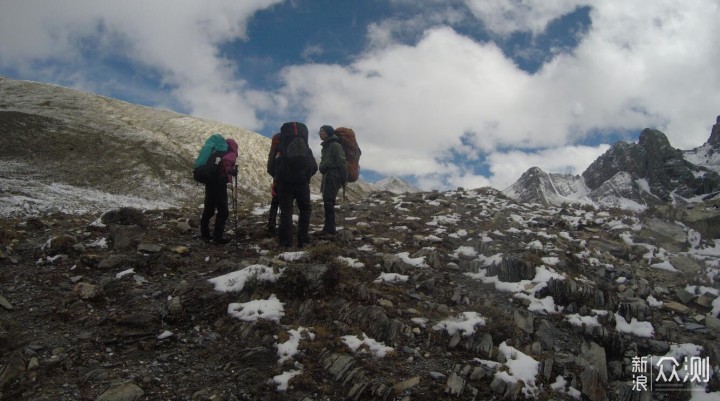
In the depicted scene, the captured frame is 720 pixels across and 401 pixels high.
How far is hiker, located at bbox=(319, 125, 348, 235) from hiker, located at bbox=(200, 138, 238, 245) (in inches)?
106

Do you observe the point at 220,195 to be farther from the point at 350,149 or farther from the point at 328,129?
the point at 350,149

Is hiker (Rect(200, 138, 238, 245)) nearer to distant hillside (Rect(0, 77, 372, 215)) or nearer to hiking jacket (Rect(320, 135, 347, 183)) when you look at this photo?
hiking jacket (Rect(320, 135, 347, 183))

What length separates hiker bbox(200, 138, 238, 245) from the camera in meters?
11.3

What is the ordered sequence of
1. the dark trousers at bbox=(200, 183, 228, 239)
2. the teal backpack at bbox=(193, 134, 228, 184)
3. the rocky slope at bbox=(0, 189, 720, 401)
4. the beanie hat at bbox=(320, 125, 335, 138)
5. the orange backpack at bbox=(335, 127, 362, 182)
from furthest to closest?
the orange backpack at bbox=(335, 127, 362, 182) < the beanie hat at bbox=(320, 125, 335, 138) < the dark trousers at bbox=(200, 183, 228, 239) < the teal backpack at bbox=(193, 134, 228, 184) < the rocky slope at bbox=(0, 189, 720, 401)

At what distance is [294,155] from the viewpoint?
11039 mm

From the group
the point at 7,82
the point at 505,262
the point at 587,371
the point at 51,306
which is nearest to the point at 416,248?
the point at 505,262

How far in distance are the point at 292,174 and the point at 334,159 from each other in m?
1.81

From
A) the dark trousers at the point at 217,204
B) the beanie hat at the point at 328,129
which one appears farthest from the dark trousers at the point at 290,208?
the beanie hat at the point at 328,129

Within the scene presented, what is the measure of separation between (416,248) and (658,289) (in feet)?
21.2

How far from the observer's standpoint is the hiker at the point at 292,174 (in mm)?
11133

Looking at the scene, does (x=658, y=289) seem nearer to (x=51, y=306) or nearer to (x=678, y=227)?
(x=678, y=227)

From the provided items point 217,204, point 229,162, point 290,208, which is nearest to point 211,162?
point 229,162

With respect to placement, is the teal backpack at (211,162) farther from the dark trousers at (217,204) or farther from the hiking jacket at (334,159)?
the hiking jacket at (334,159)

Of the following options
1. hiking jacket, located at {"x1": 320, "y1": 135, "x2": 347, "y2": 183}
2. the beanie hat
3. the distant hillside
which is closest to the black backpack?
hiking jacket, located at {"x1": 320, "y1": 135, "x2": 347, "y2": 183}
